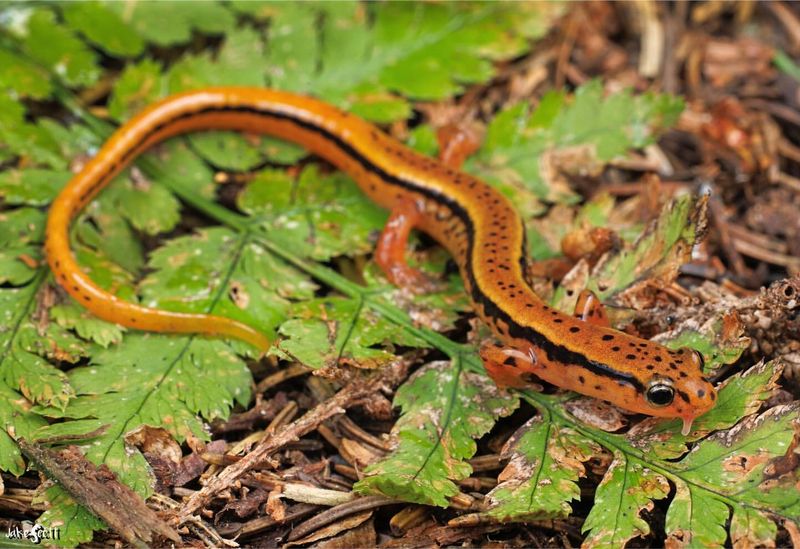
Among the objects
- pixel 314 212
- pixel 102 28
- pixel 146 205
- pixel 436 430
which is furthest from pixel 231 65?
pixel 436 430

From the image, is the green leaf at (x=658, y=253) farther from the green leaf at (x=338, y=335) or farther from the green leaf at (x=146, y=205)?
the green leaf at (x=146, y=205)

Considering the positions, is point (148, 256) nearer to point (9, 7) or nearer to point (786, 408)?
point (9, 7)

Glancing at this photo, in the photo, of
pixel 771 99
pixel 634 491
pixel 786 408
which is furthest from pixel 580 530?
pixel 771 99

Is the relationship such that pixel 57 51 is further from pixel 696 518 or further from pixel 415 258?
pixel 696 518

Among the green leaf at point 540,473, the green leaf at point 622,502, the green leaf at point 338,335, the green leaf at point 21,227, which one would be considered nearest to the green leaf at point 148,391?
the green leaf at point 338,335

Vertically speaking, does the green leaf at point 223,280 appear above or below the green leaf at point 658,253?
below

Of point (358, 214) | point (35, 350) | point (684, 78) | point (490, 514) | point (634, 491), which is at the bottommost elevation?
point (35, 350)

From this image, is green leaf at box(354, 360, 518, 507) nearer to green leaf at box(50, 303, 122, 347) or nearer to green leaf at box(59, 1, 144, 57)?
green leaf at box(50, 303, 122, 347)

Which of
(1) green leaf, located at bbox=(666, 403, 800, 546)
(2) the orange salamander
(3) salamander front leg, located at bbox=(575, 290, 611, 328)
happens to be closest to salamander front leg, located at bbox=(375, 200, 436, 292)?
(2) the orange salamander
